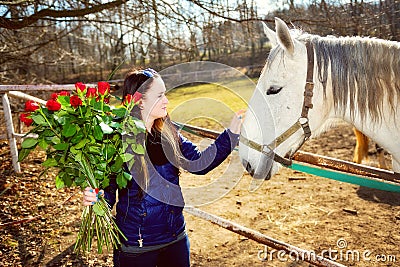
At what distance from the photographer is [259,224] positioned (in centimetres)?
363

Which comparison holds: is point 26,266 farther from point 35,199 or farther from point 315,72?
point 315,72

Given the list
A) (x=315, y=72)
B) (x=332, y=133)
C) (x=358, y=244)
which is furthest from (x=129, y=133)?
(x=332, y=133)

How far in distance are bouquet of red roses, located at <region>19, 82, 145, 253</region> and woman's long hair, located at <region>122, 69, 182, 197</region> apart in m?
0.13

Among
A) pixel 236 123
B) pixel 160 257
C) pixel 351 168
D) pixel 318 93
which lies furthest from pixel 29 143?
pixel 351 168

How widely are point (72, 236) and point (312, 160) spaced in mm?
2633

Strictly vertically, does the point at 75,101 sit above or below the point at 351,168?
above

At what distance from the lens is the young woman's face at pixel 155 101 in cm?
174

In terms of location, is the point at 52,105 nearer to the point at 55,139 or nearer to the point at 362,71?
the point at 55,139

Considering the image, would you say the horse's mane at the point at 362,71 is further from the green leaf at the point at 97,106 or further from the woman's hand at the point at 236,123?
the green leaf at the point at 97,106

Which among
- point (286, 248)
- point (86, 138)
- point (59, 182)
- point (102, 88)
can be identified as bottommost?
point (286, 248)

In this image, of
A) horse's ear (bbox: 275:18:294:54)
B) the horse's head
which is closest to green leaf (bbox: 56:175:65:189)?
the horse's head

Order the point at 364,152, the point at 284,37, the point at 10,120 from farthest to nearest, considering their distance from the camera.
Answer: the point at 364,152 < the point at 10,120 < the point at 284,37

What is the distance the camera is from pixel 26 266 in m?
2.98

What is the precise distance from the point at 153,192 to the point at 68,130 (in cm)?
56
